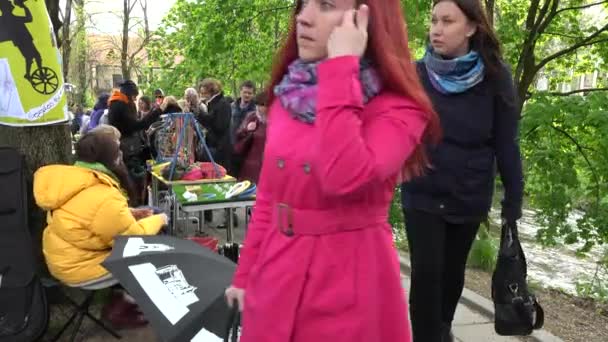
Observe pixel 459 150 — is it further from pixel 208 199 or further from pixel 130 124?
pixel 130 124

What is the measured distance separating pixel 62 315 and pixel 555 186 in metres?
4.45

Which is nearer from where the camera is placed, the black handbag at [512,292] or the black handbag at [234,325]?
the black handbag at [234,325]

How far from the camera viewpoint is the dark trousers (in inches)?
106

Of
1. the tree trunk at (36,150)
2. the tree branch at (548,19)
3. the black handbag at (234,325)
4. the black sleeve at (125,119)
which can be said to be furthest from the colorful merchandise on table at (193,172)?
the tree branch at (548,19)

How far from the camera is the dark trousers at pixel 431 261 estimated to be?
270cm

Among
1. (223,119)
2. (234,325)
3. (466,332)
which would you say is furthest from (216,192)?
(234,325)

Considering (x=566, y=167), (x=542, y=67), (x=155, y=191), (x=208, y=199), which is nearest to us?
(x=208, y=199)

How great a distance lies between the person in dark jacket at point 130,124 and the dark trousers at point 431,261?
516 centimetres

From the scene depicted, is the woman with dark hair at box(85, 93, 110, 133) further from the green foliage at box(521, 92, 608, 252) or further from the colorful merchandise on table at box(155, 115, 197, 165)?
the green foliage at box(521, 92, 608, 252)

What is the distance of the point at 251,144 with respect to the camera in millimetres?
3564

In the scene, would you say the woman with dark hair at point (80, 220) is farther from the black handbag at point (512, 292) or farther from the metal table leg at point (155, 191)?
the metal table leg at point (155, 191)

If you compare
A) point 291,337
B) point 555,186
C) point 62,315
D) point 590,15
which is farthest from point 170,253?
point 590,15

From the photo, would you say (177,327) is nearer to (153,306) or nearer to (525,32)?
(153,306)

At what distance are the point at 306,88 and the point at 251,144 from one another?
2068 millimetres
